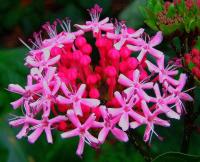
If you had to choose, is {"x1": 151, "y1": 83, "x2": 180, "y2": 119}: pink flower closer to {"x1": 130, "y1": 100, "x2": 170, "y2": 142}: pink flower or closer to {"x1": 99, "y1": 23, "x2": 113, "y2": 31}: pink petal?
{"x1": 130, "y1": 100, "x2": 170, "y2": 142}: pink flower

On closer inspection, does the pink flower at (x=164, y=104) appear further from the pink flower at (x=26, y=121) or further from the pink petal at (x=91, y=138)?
the pink flower at (x=26, y=121)

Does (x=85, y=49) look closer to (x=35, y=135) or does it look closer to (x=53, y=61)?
(x=53, y=61)

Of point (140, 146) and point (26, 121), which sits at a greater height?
point (26, 121)

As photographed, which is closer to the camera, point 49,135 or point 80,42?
point 49,135

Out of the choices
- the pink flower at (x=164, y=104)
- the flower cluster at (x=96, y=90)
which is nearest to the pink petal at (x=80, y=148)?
the flower cluster at (x=96, y=90)

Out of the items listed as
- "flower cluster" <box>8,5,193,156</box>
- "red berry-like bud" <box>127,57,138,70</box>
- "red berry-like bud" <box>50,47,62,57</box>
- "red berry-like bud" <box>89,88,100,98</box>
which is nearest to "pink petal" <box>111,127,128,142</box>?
"flower cluster" <box>8,5,193,156</box>

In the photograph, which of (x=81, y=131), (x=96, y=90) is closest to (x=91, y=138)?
(x=81, y=131)
